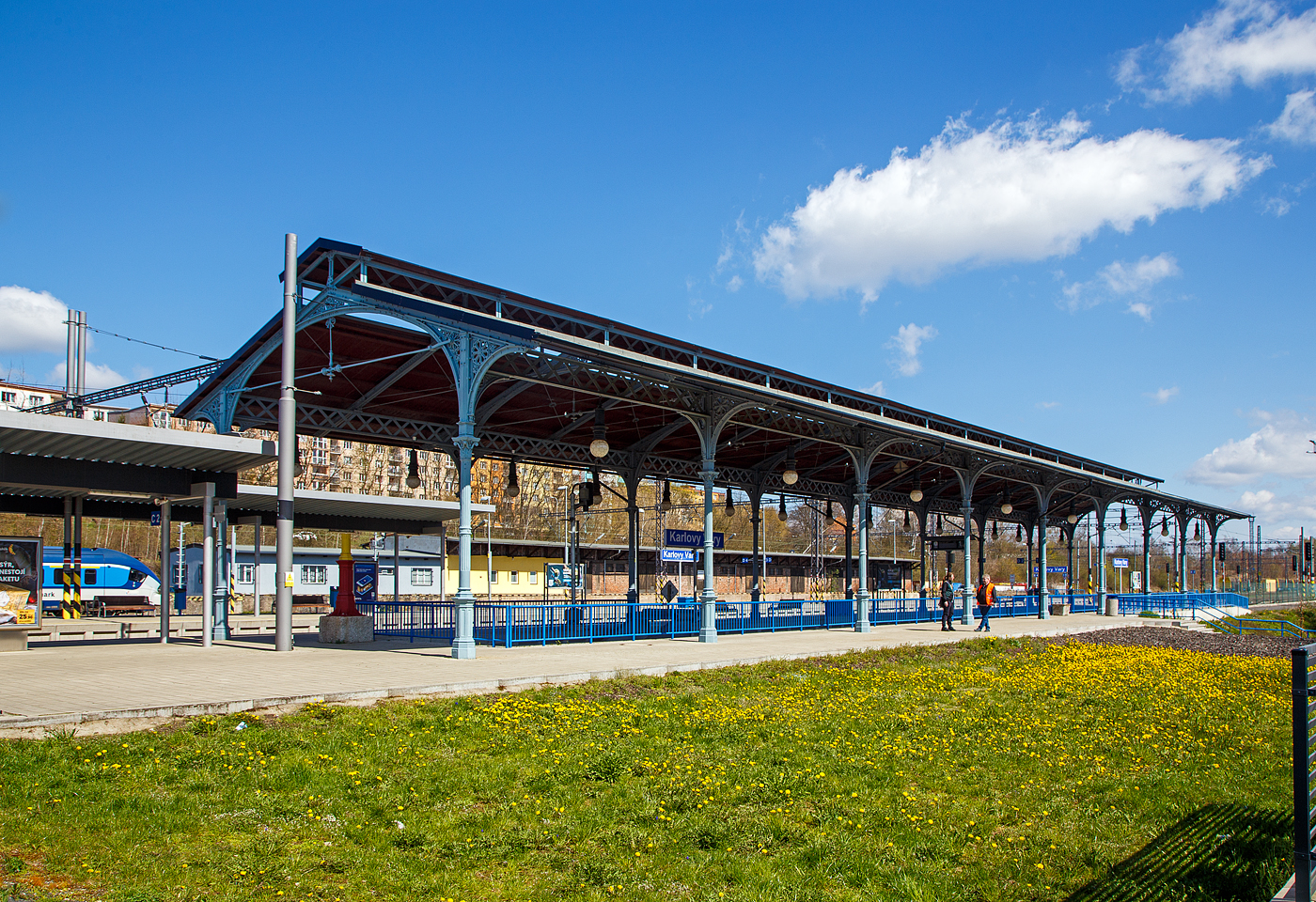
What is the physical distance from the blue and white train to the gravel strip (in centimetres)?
3675

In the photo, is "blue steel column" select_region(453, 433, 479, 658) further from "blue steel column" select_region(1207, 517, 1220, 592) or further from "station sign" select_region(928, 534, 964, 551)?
"blue steel column" select_region(1207, 517, 1220, 592)

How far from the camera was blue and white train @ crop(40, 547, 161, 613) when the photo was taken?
3928 centimetres

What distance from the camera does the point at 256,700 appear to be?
30.7 ft

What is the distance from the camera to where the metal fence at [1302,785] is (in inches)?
154

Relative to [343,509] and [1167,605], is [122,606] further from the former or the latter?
[1167,605]

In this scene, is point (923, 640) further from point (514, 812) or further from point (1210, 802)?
point (514, 812)

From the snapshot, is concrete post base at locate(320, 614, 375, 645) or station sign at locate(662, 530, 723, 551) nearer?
concrete post base at locate(320, 614, 375, 645)

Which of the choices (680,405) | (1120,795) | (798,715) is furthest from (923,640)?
(1120,795)

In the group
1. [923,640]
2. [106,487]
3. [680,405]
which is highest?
[680,405]

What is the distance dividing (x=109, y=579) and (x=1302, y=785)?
4609 cm

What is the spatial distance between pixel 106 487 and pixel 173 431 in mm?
2786

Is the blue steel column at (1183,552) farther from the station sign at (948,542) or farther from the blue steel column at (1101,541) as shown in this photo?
the station sign at (948,542)

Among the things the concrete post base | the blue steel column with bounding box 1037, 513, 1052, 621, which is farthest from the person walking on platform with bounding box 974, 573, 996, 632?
the concrete post base

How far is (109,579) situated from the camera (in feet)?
134
